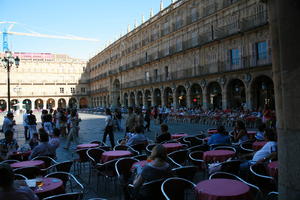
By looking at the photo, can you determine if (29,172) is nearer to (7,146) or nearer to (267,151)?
(7,146)

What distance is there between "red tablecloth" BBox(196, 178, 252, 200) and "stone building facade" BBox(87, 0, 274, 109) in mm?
17494

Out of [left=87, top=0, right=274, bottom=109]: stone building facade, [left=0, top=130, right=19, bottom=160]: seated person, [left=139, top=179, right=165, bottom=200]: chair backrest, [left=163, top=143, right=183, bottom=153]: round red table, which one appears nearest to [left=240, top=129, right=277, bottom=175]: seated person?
[left=139, top=179, right=165, bottom=200]: chair backrest

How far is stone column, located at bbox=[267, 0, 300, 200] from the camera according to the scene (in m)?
2.79

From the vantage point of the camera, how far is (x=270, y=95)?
21141 millimetres

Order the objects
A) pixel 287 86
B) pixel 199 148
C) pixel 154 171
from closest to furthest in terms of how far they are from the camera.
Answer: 1. pixel 287 86
2. pixel 154 171
3. pixel 199 148

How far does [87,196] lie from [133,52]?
36.7m

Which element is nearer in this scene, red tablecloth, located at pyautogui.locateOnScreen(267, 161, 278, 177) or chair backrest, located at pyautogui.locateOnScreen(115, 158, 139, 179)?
red tablecloth, located at pyautogui.locateOnScreen(267, 161, 278, 177)

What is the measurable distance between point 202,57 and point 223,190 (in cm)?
2407

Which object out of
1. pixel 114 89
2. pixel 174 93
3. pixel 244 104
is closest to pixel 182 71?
pixel 174 93

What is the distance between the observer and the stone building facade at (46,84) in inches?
2354

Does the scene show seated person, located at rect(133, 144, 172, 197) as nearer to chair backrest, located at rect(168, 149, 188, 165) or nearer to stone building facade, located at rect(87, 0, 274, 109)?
chair backrest, located at rect(168, 149, 188, 165)

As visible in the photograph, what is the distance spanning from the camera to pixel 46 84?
6319 centimetres

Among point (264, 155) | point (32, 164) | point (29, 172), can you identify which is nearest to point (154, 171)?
point (264, 155)

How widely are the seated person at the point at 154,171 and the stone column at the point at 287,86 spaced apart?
5.04 ft
